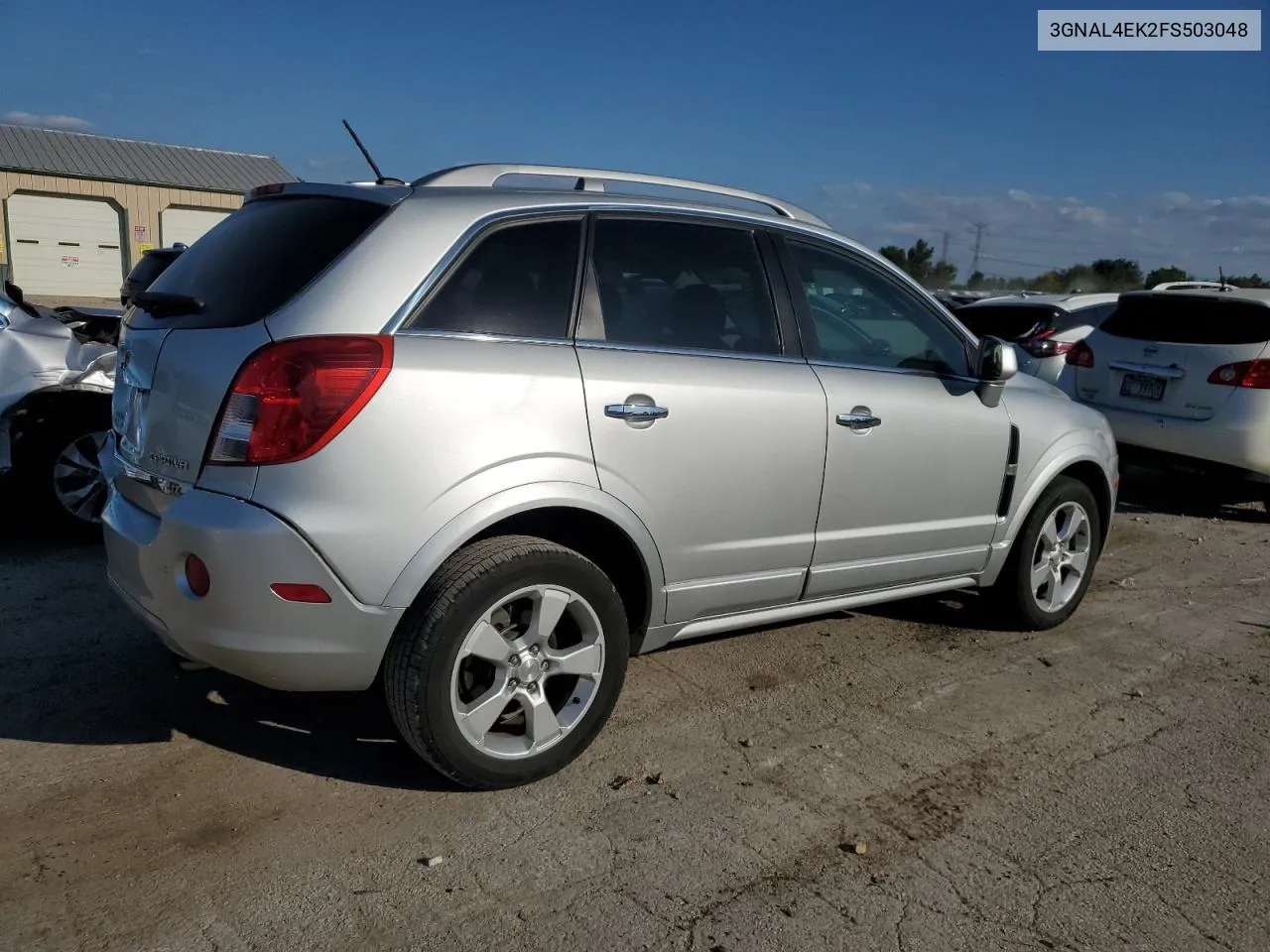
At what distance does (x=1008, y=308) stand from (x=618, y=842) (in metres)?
8.78

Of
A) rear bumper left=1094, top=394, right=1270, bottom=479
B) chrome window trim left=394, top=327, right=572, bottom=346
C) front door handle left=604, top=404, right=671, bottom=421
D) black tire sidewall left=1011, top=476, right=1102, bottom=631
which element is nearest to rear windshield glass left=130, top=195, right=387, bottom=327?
chrome window trim left=394, top=327, right=572, bottom=346

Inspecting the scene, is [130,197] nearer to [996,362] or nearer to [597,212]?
[597,212]

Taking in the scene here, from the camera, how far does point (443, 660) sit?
3047mm

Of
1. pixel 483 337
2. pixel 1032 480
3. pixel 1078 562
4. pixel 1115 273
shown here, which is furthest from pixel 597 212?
pixel 1115 273

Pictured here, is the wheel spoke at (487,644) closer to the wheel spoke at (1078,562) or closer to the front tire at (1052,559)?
the front tire at (1052,559)

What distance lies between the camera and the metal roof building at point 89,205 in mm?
33812

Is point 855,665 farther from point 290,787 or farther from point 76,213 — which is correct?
point 76,213

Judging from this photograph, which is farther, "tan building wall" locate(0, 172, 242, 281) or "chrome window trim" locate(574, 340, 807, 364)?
"tan building wall" locate(0, 172, 242, 281)

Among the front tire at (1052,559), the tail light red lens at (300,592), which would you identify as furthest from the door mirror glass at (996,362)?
the tail light red lens at (300,592)

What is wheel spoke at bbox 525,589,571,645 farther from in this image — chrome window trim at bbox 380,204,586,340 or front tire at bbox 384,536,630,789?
chrome window trim at bbox 380,204,586,340

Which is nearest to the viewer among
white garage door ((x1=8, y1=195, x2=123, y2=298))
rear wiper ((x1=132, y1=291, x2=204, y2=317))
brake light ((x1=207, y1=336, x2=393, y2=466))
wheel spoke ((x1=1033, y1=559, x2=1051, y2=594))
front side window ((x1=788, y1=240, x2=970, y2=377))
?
brake light ((x1=207, y1=336, x2=393, y2=466))

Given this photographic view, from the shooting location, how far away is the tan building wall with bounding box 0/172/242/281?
33406mm

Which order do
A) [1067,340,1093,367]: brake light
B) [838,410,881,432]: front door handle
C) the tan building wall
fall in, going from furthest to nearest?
the tan building wall < [1067,340,1093,367]: brake light < [838,410,881,432]: front door handle

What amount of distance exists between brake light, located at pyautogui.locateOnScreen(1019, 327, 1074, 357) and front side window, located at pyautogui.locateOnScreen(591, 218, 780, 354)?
6.65m
